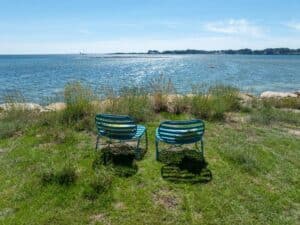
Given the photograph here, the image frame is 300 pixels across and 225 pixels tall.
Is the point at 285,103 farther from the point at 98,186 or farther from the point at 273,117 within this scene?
the point at 98,186

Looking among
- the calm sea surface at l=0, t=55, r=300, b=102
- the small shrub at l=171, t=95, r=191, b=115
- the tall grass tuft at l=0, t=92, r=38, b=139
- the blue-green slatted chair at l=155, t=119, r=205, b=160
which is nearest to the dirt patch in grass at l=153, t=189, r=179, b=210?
the blue-green slatted chair at l=155, t=119, r=205, b=160

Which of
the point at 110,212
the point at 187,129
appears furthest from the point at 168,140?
the point at 110,212

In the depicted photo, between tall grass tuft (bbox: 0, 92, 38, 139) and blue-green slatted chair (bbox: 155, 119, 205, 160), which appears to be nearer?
blue-green slatted chair (bbox: 155, 119, 205, 160)

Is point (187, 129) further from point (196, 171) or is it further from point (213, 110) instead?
point (213, 110)

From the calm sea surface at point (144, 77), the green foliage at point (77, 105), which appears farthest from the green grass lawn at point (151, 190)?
the calm sea surface at point (144, 77)

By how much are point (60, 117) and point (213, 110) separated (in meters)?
4.00

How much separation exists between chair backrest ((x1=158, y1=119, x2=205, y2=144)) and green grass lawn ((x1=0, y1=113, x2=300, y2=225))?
47 centimetres

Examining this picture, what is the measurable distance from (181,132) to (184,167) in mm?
593

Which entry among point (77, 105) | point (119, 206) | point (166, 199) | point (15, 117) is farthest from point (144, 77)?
point (119, 206)

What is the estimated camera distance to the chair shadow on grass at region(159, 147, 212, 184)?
17.6ft

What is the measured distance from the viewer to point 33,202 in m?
4.59

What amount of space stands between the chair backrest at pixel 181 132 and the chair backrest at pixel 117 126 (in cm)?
53

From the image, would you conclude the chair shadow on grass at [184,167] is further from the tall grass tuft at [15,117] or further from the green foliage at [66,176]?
the tall grass tuft at [15,117]

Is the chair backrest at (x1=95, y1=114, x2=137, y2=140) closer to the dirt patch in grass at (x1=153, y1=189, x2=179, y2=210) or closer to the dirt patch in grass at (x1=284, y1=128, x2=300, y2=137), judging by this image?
the dirt patch in grass at (x1=153, y1=189, x2=179, y2=210)
